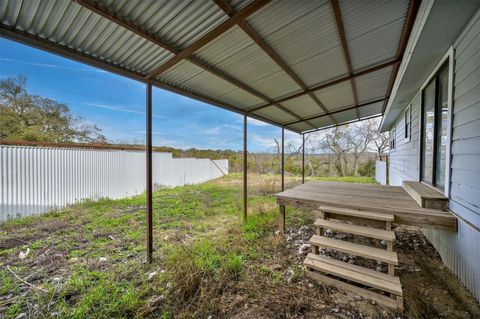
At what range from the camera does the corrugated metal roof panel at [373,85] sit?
341 centimetres

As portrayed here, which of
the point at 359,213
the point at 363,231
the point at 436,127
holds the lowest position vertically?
the point at 363,231

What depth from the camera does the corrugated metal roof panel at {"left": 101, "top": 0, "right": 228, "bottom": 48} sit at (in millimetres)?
1522

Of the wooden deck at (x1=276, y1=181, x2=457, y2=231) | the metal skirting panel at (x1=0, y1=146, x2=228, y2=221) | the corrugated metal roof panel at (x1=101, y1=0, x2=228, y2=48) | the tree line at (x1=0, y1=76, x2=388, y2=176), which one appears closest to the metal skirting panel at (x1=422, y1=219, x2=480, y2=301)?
the wooden deck at (x1=276, y1=181, x2=457, y2=231)

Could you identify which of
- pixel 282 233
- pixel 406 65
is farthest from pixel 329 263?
pixel 406 65

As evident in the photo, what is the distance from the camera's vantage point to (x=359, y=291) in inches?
73.8

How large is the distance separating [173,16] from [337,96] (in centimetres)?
388

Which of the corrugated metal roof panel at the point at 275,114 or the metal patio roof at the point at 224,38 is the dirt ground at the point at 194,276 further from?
the corrugated metal roof panel at the point at 275,114

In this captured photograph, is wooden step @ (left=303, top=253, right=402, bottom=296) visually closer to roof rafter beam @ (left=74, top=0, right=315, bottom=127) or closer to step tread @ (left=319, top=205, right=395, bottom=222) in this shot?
step tread @ (left=319, top=205, right=395, bottom=222)

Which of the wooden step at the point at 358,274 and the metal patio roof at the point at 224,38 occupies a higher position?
the metal patio roof at the point at 224,38

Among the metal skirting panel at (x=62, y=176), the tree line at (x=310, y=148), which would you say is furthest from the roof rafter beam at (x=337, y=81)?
the tree line at (x=310, y=148)

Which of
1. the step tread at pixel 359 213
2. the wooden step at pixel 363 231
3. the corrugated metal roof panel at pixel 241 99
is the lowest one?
the wooden step at pixel 363 231

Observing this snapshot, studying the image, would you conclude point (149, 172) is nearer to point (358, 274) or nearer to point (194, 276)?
point (194, 276)

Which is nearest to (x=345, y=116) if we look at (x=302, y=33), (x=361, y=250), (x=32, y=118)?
(x=302, y=33)

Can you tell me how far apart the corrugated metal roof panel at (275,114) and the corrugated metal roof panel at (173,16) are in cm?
270
